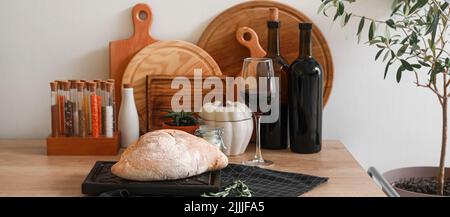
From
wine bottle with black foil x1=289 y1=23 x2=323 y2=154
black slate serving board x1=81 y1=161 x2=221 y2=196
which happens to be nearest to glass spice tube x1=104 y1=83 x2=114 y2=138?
black slate serving board x1=81 y1=161 x2=221 y2=196

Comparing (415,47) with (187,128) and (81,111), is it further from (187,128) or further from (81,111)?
(81,111)

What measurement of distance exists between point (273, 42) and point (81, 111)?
0.56 m

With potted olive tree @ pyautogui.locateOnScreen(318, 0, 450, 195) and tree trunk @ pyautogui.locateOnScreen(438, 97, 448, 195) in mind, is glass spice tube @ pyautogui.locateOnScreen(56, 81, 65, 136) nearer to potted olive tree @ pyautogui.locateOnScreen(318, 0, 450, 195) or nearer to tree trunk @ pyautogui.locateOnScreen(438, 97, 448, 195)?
potted olive tree @ pyautogui.locateOnScreen(318, 0, 450, 195)

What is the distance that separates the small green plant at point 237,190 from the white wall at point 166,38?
0.67m

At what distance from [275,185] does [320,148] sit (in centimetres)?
38

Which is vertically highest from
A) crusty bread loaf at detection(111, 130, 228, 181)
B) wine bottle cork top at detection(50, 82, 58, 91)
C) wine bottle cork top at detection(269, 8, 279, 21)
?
wine bottle cork top at detection(269, 8, 279, 21)

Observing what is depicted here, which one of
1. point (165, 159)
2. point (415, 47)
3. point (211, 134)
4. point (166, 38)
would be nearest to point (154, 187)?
point (165, 159)

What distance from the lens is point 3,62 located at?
7.36 ft

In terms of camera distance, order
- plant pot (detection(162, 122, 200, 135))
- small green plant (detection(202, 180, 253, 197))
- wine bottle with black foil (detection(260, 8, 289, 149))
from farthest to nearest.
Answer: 1. wine bottle with black foil (detection(260, 8, 289, 149))
2. plant pot (detection(162, 122, 200, 135))
3. small green plant (detection(202, 180, 253, 197))

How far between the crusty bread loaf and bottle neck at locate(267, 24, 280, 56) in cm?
46

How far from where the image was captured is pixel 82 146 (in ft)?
6.66

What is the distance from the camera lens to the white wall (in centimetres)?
221
